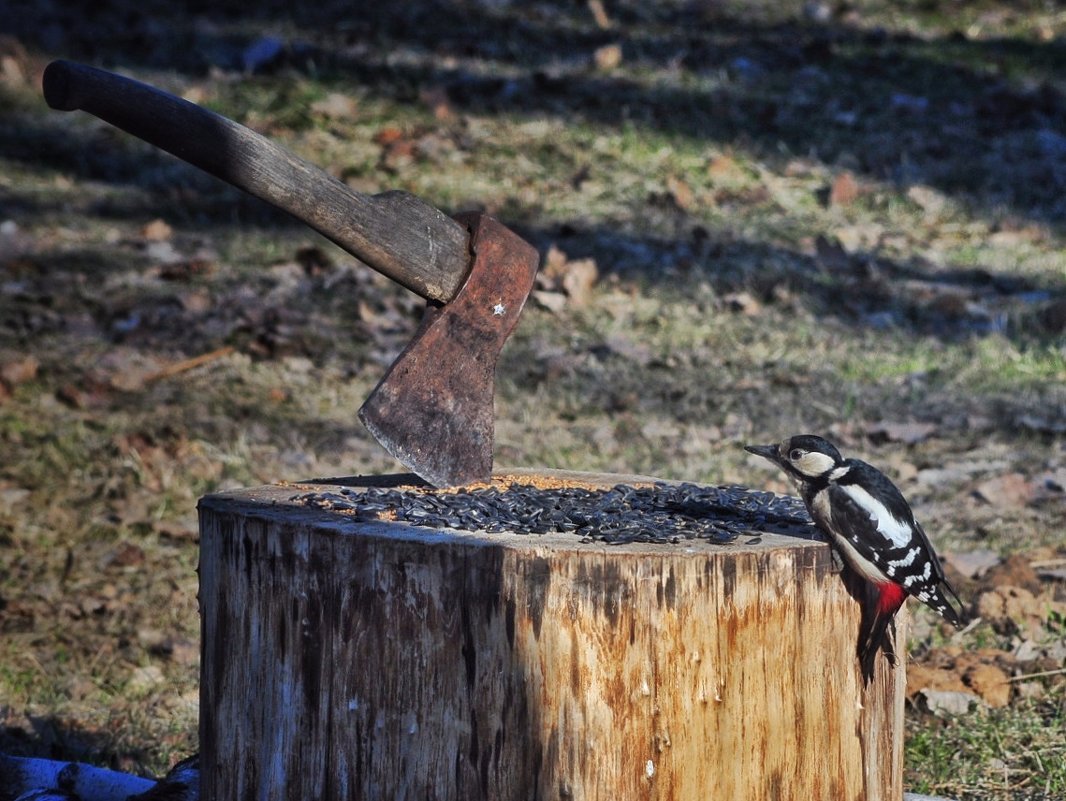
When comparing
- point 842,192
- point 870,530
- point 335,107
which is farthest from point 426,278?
point 335,107

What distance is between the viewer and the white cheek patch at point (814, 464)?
2738 millimetres

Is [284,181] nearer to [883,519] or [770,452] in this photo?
[770,452]

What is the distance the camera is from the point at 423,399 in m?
3.09

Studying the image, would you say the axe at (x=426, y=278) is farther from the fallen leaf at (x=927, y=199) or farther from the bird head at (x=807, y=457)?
the fallen leaf at (x=927, y=199)

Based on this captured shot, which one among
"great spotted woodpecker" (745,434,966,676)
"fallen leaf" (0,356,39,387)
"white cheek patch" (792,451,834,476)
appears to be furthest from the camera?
"fallen leaf" (0,356,39,387)

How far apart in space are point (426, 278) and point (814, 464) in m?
0.94

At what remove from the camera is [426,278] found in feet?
10.0

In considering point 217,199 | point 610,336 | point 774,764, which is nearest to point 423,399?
point 774,764

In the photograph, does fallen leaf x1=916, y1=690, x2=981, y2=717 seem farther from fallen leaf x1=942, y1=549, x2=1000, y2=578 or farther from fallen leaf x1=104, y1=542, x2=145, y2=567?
fallen leaf x1=104, y1=542, x2=145, y2=567

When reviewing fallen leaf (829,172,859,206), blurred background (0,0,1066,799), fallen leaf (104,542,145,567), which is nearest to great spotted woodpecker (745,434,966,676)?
blurred background (0,0,1066,799)

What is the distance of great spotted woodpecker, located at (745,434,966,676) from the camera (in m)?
2.61

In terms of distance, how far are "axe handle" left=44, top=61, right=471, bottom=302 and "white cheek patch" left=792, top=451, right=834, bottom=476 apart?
0.87 metres

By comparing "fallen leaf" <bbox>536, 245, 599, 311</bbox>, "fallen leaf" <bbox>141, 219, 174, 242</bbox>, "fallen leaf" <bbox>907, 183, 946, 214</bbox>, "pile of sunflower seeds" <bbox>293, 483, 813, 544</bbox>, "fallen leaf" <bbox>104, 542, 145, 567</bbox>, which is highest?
"fallen leaf" <bbox>907, 183, 946, 214</bbox>

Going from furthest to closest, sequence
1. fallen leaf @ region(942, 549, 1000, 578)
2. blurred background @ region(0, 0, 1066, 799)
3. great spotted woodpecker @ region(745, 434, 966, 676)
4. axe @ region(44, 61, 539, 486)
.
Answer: fallen leaf @ region(942, 549, 1000, 578), blurred background @ region(0, 0, 1066, 799), axe @ region(44, 61, 539, 486), great spotted woodpecker @ region(745, 434, 966, 676)
